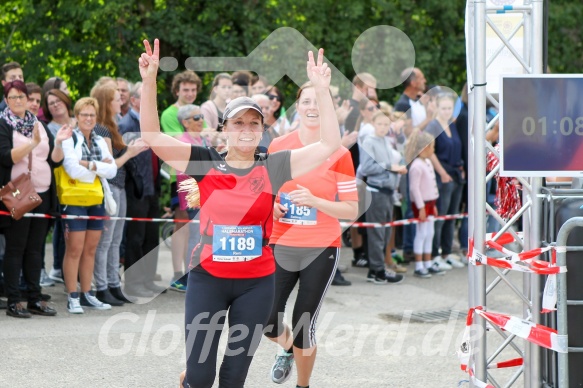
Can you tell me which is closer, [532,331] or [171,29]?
[532,331]

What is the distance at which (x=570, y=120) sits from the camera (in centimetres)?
559

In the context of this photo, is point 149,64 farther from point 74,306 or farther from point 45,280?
point 45,280

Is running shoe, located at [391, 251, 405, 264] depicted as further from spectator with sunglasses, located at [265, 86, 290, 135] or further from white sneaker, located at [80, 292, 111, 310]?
white sneaker, located at [80, 292, 111, 310]

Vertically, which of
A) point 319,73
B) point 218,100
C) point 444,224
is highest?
point 319,73

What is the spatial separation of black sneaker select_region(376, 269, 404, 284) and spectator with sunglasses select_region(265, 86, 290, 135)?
2.03m

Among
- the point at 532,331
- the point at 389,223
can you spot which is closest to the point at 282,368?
the point at 532,331

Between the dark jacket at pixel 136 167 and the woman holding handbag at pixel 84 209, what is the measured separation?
2.21ft

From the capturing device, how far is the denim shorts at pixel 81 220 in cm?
912

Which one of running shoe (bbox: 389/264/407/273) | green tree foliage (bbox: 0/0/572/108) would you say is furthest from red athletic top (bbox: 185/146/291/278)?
green tree foliage (bbox: 0/0/572/108)

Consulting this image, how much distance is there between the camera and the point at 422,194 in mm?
12266

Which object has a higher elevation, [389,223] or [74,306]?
[389,223]

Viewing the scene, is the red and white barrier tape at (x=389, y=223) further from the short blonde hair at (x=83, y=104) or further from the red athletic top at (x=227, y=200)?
the red athletic top at (x=227, y=200)

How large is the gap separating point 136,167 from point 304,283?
3.91m

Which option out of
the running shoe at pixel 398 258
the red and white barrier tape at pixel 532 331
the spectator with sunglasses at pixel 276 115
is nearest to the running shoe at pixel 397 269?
the running shoe at pixel 398 258
